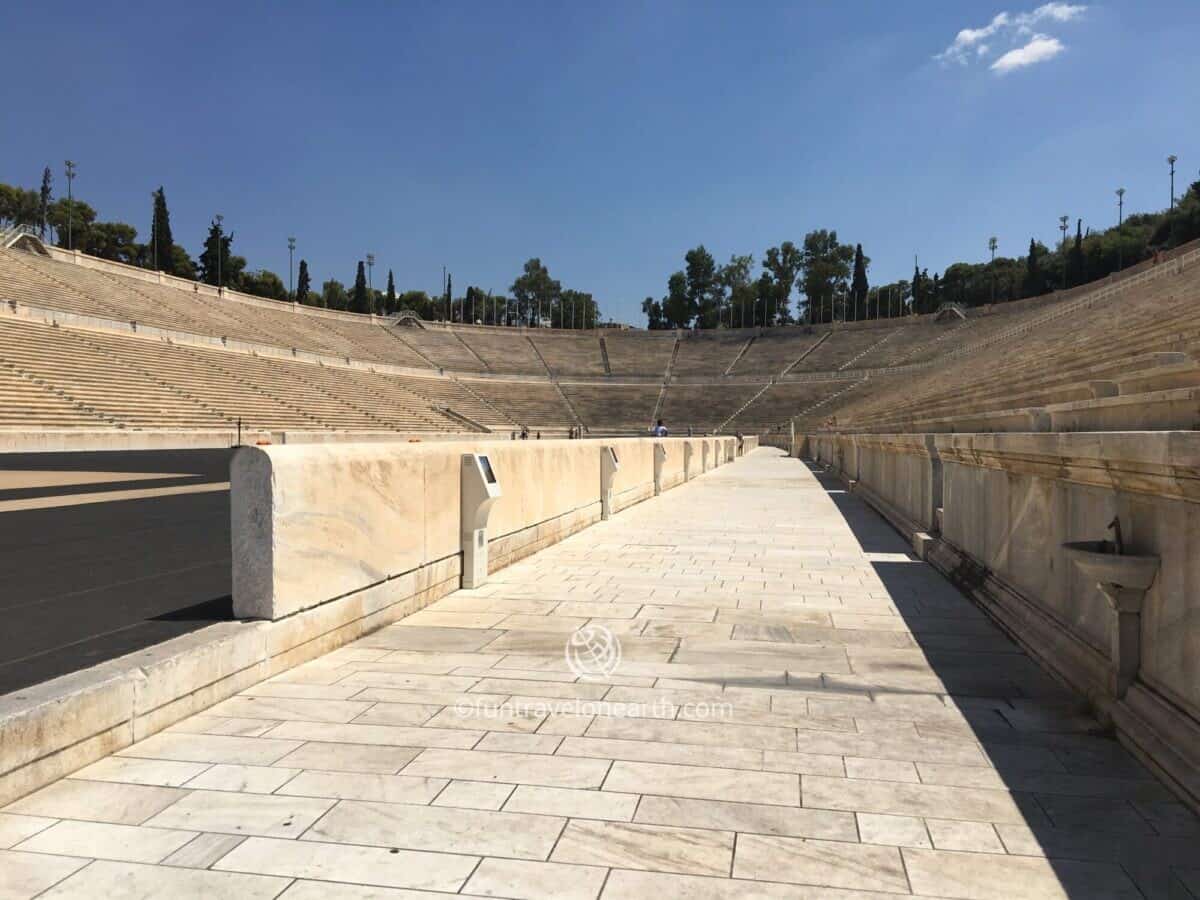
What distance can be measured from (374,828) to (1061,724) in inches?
131

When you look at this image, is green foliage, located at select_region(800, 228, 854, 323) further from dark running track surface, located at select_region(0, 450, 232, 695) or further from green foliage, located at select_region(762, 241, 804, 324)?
dark running track surface, located at select_region(0, 450, 232, 695)

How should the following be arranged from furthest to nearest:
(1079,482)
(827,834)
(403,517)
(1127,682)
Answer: (403,517)
(1079,482)
(1127,682)
(827,834)

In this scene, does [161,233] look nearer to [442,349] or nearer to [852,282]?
[442,349]

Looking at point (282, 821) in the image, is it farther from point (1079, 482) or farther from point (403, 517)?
point (1079, 482)

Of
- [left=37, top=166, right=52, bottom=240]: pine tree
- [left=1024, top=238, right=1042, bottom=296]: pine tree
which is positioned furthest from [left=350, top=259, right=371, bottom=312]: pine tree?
[left=1024, top=238, right=1042, bottom=296]: pine tree

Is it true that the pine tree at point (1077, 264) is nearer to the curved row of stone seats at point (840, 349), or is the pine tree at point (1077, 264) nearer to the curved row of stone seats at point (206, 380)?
the curved row of stone seats at point (840, 349)

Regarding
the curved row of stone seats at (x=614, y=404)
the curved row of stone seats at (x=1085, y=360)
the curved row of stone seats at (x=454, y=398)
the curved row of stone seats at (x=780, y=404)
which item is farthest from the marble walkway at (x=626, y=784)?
the curved row of stone seats at (x=780, y=404)

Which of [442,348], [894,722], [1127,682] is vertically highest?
[442,348]

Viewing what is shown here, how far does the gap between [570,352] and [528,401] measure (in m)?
17.0

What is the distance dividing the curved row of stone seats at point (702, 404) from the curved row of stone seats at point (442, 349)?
676 inches

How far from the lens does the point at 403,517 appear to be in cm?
617

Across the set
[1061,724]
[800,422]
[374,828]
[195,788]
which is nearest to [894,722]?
[1061,724]

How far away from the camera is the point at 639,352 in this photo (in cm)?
8356

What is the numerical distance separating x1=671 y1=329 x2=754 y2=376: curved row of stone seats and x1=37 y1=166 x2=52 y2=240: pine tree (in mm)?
60853
